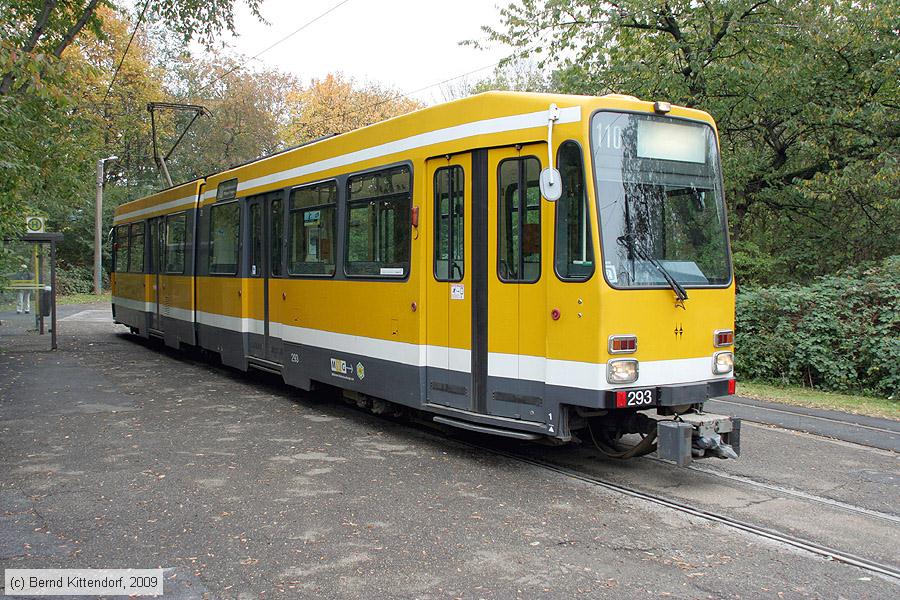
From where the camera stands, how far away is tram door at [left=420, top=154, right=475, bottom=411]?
7.26 meters

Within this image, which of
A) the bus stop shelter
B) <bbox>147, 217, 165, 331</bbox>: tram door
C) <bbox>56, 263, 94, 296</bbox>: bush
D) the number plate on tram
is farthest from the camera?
<bbox>56, 263, 94, 296</bbox>: bush

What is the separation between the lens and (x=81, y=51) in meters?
33.0

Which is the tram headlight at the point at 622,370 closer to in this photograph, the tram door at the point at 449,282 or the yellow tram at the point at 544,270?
the yellow tram at the point at 544,270

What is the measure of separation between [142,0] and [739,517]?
15453 mm

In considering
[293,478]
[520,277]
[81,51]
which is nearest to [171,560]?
[293,478]

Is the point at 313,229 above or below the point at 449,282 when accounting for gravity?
above

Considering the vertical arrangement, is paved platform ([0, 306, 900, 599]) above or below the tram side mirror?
below

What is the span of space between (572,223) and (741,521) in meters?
2.68

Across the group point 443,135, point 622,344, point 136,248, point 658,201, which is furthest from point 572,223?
point 136,248

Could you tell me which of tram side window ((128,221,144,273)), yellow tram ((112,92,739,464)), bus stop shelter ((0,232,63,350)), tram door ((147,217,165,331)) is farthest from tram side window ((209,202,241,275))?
bus stop shelter ((0,232,63,350))

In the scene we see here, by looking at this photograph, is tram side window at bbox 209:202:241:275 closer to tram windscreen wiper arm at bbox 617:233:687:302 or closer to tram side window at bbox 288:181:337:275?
tram side window at bbox 288:181:337:275

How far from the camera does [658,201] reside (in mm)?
6703

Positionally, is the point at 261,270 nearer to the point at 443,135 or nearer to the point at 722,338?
the point at 443,135

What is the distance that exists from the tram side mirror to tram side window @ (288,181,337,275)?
3732 millimetres
